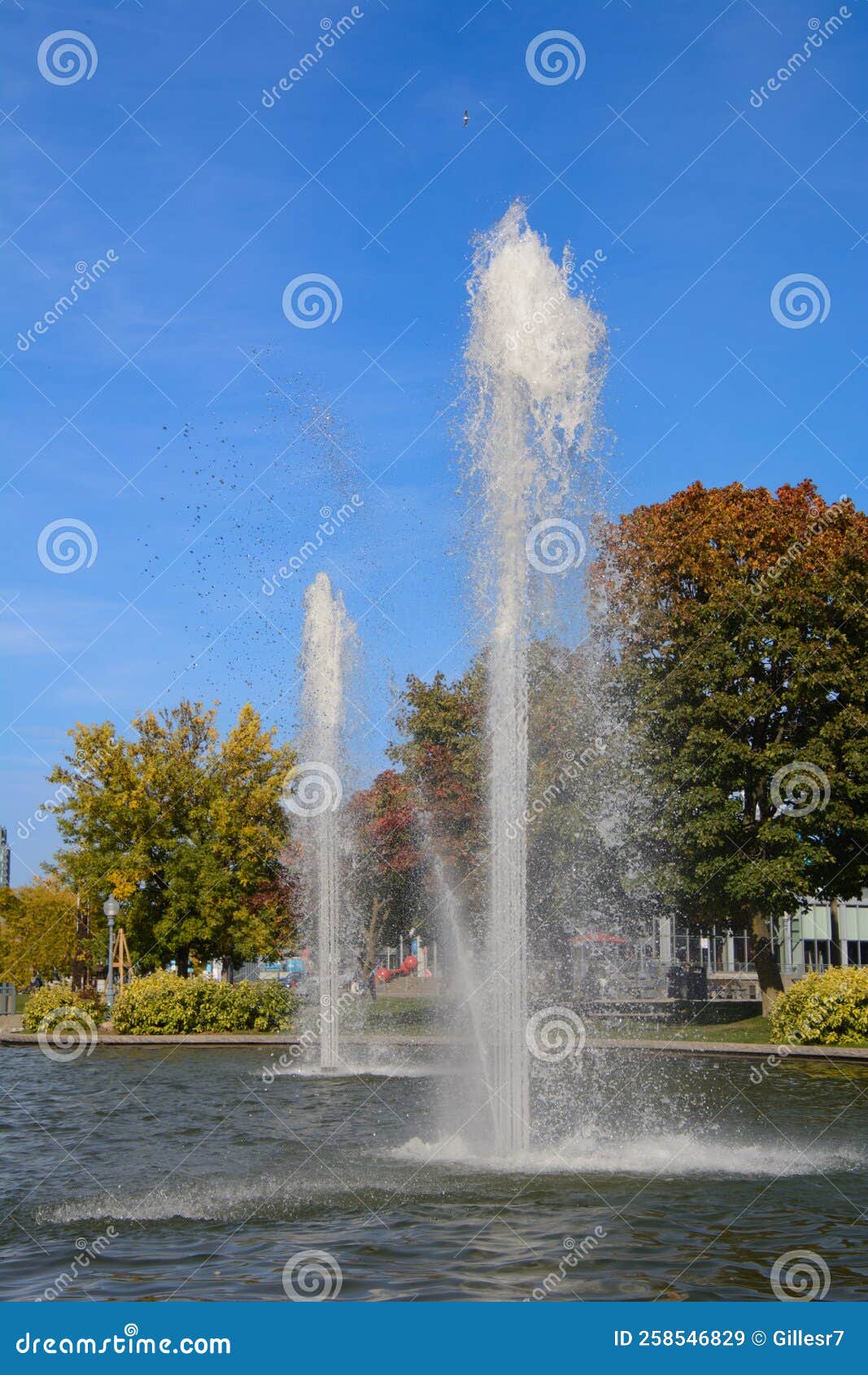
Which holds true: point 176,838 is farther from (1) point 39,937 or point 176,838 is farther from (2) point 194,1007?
(1) point 39,937

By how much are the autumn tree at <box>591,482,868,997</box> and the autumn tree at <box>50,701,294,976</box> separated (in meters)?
14.1

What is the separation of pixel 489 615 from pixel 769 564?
1750 cm

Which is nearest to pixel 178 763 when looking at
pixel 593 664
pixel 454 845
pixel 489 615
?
pixel 454 845

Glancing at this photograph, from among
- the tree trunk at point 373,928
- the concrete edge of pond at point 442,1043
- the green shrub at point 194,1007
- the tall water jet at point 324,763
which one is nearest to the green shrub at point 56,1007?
the concrete edge of pond at point 442,1043

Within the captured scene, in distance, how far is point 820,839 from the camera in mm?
32062

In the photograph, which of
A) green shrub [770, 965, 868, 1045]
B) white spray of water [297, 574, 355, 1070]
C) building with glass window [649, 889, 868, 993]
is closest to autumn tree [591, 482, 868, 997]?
green shrub [770, 965, 868, 1045]

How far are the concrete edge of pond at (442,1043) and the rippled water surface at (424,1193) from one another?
4.50 m

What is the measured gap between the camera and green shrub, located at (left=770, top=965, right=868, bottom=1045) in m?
26.7

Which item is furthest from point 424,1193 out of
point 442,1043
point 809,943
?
point 809,943

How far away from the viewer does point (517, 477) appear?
55.8ft

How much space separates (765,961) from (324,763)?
43.0 feet

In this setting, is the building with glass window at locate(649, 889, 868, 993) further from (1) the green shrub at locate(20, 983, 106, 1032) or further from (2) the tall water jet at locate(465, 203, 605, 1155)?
(2) the tall water jet at locate(465, 203, 605, 1155)

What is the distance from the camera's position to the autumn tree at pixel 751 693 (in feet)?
101

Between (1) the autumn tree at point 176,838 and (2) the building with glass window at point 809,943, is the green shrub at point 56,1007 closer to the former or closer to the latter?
(1) the autumn tree at point 176,838
